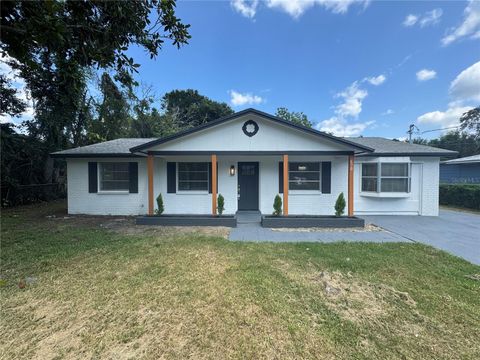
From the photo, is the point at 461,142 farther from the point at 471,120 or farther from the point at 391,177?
the point at 391,177

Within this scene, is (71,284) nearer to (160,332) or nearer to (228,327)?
(160,332)

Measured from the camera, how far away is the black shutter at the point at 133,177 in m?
9.22

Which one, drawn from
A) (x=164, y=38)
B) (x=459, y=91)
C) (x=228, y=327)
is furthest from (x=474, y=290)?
(x=459, y=91)

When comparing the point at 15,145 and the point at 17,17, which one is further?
the point at 15,145

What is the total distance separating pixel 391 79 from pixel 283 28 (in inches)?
330

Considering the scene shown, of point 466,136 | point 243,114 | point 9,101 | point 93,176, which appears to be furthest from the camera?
point 466,136

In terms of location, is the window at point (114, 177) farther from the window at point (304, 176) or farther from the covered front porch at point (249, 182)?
the window at point (304, 176)

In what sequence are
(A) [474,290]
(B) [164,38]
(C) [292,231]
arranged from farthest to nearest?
(C) [292,231]
(B) [164,38]
(A) [474,290]

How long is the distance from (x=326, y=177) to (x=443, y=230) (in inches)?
159

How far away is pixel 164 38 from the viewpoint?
5.02 meters

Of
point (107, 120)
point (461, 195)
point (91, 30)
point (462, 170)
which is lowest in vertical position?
point (461, 195)

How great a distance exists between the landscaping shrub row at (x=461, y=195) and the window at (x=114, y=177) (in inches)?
682

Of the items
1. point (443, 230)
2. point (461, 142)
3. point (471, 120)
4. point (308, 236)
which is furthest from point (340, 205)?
point (471, 120)

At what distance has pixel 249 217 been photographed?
8.40 metres
